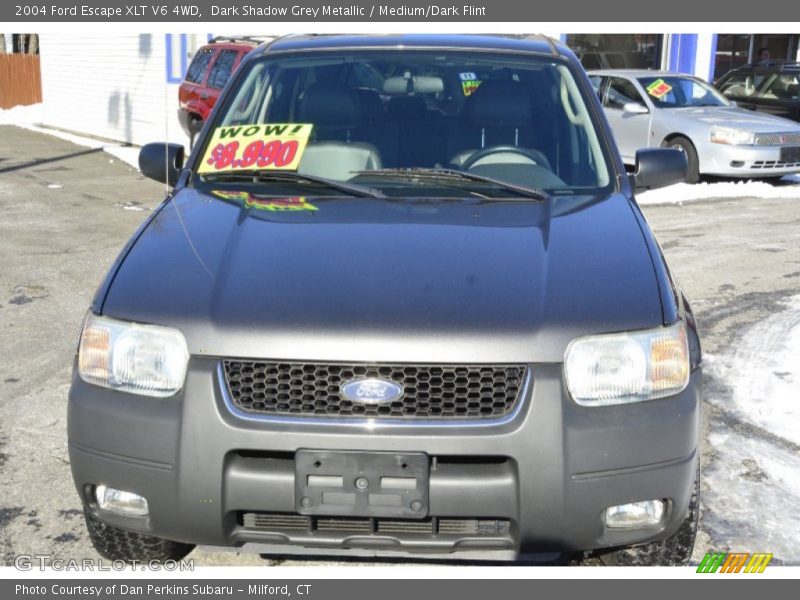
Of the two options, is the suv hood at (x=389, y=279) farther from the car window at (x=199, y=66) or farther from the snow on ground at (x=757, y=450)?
the car window at (x=199, y=66)

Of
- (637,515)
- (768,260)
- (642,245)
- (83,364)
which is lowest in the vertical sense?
(768,260)

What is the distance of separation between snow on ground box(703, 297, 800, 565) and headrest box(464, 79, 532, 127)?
5.60 ft

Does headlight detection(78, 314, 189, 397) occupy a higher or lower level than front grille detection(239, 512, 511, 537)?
higher

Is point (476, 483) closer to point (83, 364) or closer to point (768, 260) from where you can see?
point (83, 364)

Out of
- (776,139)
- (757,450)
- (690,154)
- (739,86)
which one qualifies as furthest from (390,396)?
(739,86)

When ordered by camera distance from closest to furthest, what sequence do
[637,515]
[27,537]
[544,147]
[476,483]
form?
[476,483] < [637,515] < [27,537] < [544,147]

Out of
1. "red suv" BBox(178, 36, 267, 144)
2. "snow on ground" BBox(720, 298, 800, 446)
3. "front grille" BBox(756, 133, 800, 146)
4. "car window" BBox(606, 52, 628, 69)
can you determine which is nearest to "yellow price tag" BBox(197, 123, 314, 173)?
"snow on ground" BBox(720, 298, 800, 446)

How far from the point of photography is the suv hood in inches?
114

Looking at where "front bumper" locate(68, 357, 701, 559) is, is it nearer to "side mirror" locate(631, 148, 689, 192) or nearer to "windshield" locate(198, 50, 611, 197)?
"windshield" locate(198, 50, 611, 197)

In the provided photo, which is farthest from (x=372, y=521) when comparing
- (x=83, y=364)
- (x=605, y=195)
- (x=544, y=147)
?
(x=544, y=147)

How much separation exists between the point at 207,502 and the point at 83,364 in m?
0.60

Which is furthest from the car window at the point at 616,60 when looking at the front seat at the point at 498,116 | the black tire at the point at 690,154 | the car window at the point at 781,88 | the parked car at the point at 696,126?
the front seat at the point at 498,116

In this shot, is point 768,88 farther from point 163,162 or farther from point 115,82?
point 163,162

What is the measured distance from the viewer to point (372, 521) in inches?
115
